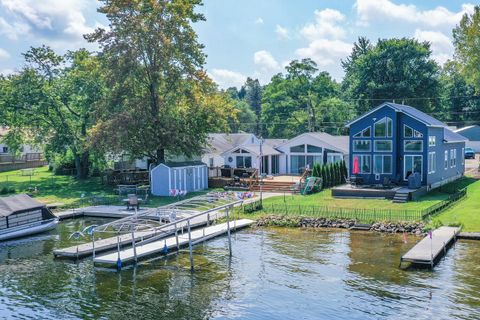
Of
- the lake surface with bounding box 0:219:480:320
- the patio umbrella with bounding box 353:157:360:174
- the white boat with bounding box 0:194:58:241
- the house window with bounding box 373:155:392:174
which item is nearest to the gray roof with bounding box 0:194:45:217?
the white boat with bounding box 0:194:58:241

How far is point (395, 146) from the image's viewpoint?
39.7 m

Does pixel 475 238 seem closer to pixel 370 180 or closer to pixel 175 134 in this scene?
pixel 370 180

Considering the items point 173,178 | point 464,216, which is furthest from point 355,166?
point 173,178

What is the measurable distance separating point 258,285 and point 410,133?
75.7 feet

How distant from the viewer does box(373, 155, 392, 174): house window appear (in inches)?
1574

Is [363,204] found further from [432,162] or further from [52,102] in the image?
[52,102]

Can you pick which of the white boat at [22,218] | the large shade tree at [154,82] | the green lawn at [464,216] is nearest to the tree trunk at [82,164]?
the large shade tree at [154,82]

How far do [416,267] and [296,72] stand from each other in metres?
65.7

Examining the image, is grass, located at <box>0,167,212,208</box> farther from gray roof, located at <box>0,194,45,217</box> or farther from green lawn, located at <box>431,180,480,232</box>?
green lawn, located at <box>431,180,480,232</box>

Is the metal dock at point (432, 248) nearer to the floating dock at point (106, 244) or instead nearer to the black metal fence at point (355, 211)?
the black metal fence at point (355, 211)

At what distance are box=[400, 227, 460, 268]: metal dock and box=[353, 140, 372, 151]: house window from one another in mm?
13180

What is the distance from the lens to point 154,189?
141ft

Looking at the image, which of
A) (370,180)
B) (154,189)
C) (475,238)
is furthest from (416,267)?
(154,189)

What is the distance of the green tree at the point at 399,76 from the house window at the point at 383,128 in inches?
1425
